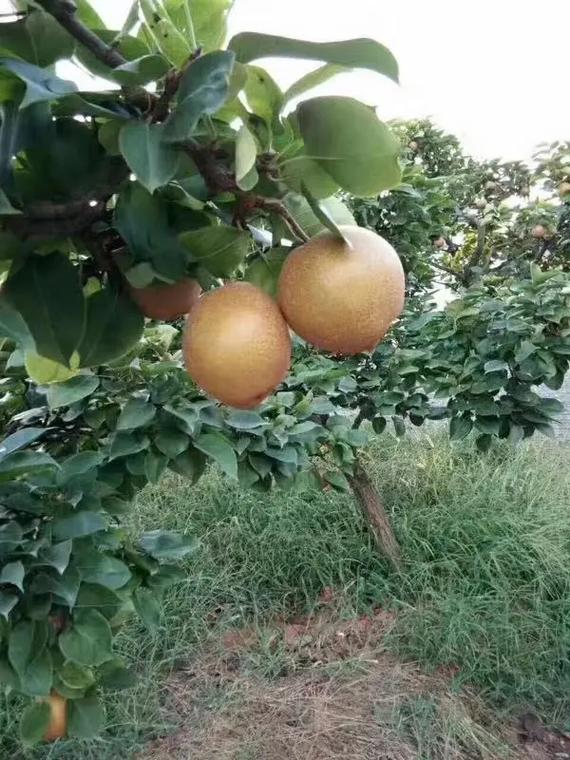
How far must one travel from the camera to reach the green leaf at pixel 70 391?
0.97 meters

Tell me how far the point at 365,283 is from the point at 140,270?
0.42 feet

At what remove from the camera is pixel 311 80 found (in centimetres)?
40

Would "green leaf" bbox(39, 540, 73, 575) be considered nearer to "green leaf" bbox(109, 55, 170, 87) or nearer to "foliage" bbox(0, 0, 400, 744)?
"foliage" bbox(0, 0, 400, 744)

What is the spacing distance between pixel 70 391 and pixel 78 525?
192 mm

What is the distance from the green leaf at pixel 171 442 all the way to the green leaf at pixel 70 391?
0.53 feet

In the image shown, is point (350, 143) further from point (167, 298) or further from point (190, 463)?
point (190, 463)

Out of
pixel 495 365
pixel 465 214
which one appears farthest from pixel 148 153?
pixel 465 214

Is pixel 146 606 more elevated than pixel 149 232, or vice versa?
pixel 149 232

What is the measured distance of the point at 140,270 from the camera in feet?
1.33

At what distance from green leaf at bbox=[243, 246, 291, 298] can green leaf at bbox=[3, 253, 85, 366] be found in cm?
11

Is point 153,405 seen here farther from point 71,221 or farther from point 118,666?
point 71,221

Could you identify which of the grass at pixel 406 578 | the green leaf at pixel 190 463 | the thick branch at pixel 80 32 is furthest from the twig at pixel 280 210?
the grass at pixel 406 578

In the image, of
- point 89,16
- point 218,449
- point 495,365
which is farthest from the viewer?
point 495,365

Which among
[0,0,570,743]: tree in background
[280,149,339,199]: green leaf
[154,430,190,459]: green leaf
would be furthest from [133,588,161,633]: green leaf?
[280,149,339,199]: green leaf
